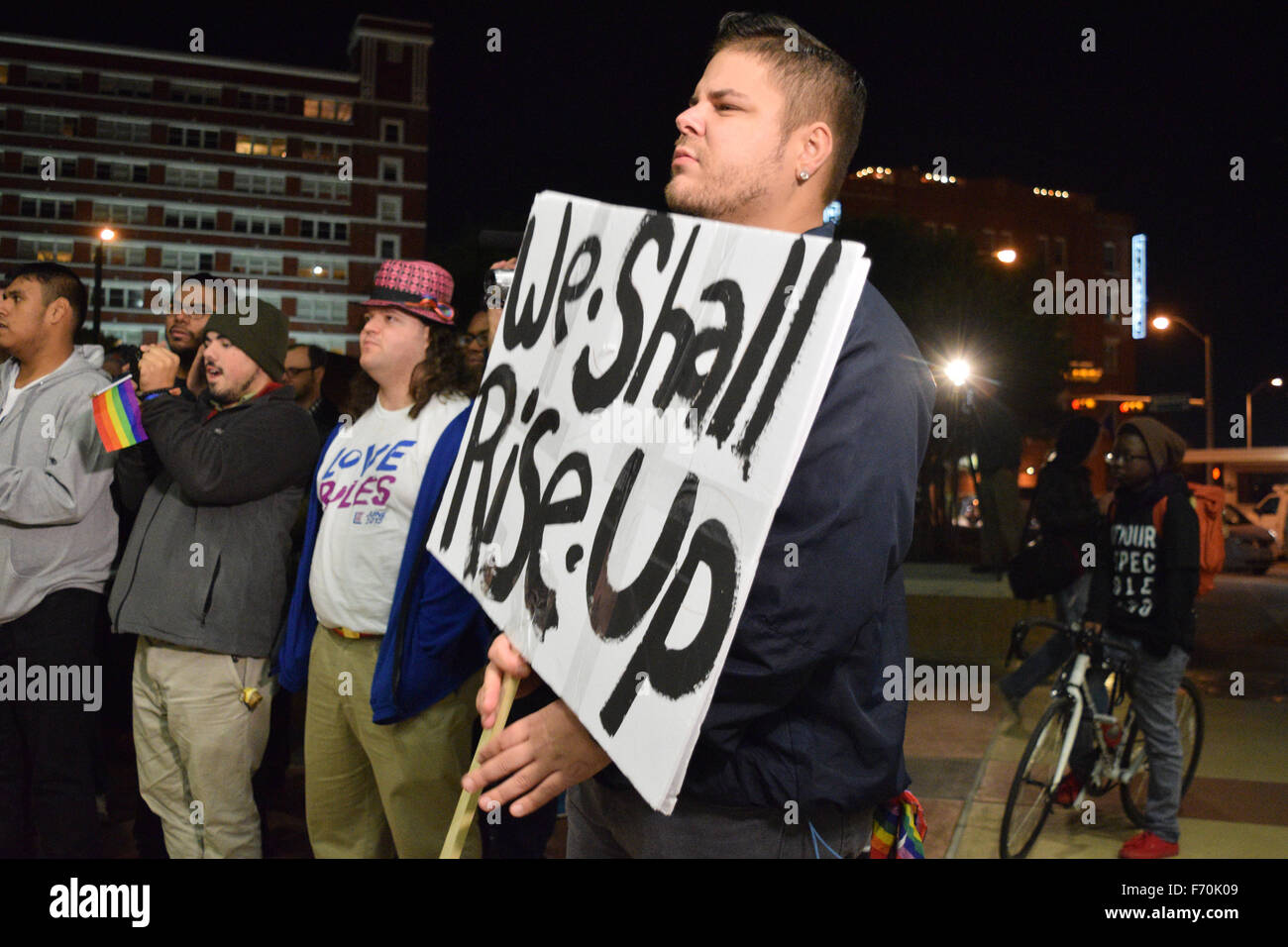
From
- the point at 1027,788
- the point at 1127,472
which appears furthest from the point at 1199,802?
the point at 1127,472

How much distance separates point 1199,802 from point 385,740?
4.77 meters

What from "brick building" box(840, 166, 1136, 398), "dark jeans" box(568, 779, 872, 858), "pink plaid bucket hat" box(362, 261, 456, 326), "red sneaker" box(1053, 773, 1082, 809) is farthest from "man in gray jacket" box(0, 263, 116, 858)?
"brick building" box(840, 166, 1136, 398)

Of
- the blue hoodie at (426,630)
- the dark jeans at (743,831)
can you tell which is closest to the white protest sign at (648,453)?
the dark jeans at (743,831)

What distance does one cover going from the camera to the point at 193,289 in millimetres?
4273

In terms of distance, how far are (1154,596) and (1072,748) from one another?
0.83 m

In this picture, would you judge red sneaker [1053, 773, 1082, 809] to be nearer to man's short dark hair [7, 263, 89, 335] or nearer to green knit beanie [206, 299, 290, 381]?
green knit beanie [206, 299, 290, 381]

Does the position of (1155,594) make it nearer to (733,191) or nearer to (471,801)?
(733,191)

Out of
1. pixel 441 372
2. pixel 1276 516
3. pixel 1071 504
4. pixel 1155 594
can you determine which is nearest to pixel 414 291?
pixel 441 372

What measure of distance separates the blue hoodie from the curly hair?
0.31m

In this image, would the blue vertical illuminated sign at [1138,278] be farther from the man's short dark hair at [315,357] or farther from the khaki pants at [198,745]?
the khaki pants at [198,745]

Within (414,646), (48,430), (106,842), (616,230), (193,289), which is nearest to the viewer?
(616,230)

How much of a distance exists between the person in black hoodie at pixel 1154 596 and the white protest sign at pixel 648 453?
391 cm

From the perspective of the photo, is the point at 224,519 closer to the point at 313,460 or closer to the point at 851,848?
the point at 313,460

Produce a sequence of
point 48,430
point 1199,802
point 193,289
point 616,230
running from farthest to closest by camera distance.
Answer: point 1199,802
point 193,289
point 48,430
point 616,230
